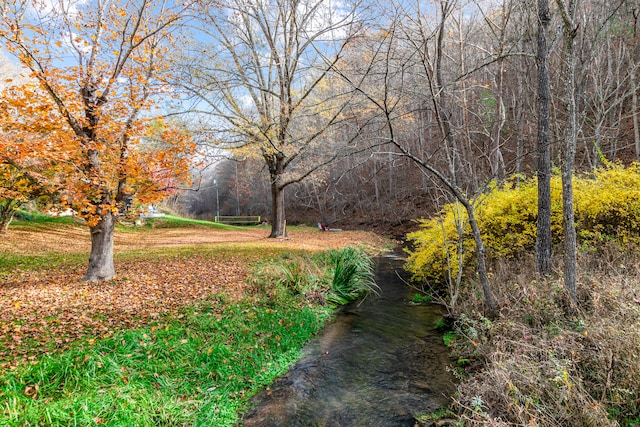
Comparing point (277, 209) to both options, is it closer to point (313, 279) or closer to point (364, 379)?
point (313, 279)

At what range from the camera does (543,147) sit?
16.5 feet

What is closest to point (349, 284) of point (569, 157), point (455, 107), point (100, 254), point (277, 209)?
point (569, 157)

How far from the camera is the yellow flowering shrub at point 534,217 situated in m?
5.64

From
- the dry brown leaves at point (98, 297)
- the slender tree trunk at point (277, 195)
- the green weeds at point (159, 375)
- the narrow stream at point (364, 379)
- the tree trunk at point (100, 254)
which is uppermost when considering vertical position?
the slender tree trunk at point (277, 195)

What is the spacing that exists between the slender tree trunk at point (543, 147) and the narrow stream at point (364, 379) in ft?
6.96

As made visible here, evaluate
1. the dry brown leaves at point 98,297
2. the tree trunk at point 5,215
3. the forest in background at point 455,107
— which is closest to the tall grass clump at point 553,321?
the forest in background at point 455,107

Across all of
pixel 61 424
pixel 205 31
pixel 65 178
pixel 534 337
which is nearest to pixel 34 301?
pixel 65 178

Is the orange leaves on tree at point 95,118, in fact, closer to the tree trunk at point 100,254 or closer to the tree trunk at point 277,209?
the tree trunk at point 100,254

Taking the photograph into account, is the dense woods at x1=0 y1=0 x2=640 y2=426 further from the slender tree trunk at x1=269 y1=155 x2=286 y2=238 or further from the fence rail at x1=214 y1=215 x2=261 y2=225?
the fence rail at x1=214 y1=215 x2=261 y2=225

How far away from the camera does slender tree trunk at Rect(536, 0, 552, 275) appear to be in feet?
16.0

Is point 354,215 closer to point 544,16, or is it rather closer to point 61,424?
point 544,16

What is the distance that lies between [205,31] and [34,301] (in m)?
10.2

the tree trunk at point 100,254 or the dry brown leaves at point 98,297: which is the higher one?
the tree trunk at point 100,254

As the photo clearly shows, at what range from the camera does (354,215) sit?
29.1 metres
